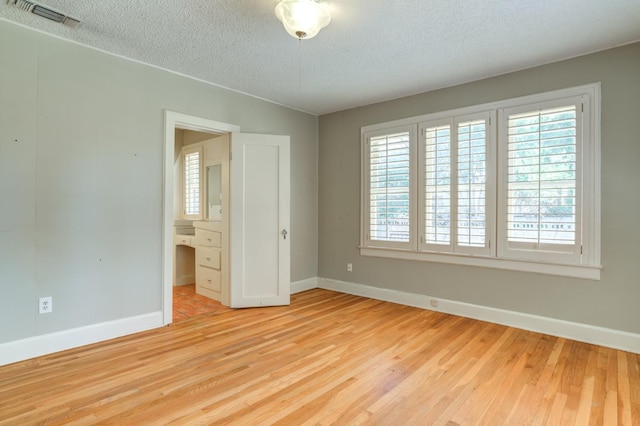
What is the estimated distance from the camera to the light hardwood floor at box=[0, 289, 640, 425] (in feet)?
6.53

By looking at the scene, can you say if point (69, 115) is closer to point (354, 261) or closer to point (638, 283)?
point (354, 261)

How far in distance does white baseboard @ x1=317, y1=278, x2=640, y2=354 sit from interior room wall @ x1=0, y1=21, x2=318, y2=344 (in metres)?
2.74

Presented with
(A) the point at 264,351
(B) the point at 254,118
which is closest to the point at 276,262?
(A) the point at 264,351

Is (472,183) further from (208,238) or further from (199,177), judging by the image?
(199,177)

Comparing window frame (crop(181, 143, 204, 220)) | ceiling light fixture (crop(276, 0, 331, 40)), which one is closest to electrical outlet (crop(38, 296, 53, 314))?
window frame (crop(181, 143, 204, 220))

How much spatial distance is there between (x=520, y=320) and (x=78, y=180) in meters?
4.35

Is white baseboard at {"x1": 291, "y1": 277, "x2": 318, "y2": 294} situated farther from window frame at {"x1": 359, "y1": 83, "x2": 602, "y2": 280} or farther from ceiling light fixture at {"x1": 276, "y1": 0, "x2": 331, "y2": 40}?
ceiling light fixture at {"x1": 276, "y1": 0, "x2": 331, "y2": 40}

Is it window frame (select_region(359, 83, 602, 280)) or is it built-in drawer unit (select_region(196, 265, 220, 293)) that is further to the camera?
built-in drawer unit (select_region(196, 265, 220, 293))

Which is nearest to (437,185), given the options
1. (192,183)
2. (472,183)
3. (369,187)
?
(472,183)

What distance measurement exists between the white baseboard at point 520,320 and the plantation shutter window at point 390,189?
2.21 ft

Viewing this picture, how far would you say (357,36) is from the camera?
2.81 metres

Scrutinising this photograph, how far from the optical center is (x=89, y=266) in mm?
3037

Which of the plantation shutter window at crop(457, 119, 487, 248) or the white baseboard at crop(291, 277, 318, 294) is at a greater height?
the plantation shutter window at crop(457, 119, 487, 248)

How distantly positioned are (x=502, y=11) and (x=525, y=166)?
1524 mm
